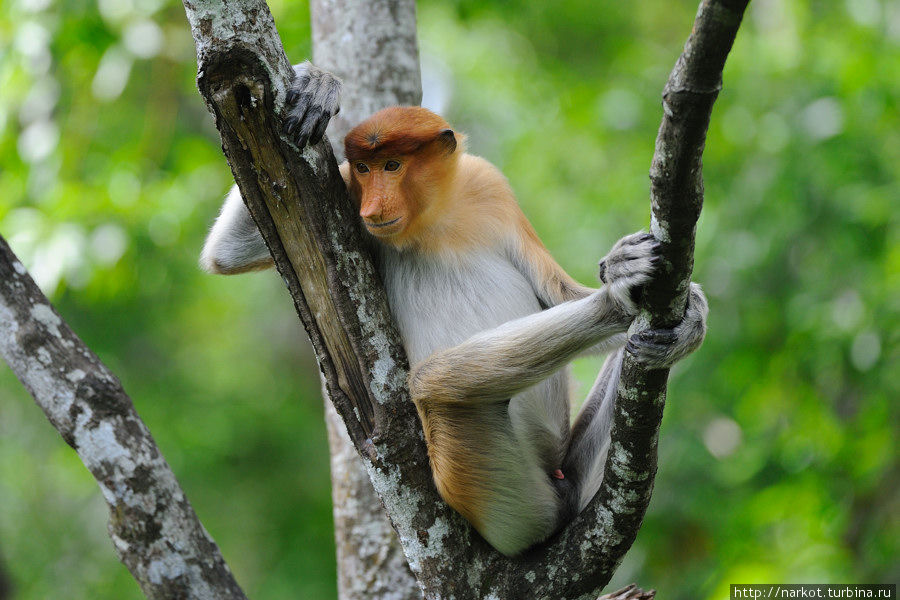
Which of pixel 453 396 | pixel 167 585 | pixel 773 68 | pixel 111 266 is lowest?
pixel 167 585

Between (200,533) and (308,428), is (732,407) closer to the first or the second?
(200,533)

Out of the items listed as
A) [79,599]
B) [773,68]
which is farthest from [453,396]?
[79,599]

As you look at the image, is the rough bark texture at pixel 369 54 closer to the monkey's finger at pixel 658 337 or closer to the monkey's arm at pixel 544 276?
the monkey's arm at pixel 544 276

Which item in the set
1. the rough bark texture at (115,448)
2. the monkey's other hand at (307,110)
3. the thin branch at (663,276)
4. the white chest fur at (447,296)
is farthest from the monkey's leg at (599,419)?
the rough bark texture at (115,448)

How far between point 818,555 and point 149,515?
11.7ft

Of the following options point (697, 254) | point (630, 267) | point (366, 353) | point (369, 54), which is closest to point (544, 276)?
point (366, 353)

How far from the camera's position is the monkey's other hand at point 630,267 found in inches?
78.0

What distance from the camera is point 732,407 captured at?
5.13m

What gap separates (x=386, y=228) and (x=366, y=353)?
1.43 ft

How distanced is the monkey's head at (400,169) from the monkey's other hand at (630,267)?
0.75m

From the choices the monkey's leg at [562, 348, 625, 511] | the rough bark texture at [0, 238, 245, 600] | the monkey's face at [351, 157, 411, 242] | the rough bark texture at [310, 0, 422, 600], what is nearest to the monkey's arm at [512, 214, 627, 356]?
the monkey's leg at [562, 348, 625, 511]

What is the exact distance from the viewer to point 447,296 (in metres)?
2.93

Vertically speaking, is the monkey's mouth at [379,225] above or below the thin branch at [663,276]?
above

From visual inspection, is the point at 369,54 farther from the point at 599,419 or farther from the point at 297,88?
the point at 599,419
